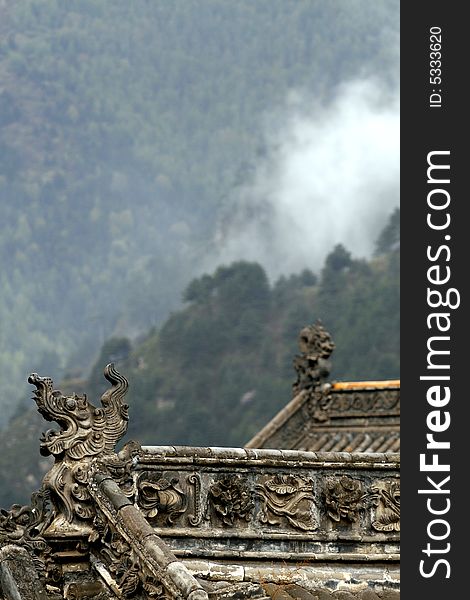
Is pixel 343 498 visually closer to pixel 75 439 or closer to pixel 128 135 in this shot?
pixel 75 439

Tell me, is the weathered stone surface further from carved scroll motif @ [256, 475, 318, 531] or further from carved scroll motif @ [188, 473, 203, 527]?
carved scroll motif @ [256, 475, 318, 531]

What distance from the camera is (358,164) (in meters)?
174

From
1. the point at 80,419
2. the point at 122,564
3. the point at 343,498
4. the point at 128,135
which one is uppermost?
the point at 128,135

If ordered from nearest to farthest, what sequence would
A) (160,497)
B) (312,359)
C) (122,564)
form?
(122,564) → (160,497) → (312,359)

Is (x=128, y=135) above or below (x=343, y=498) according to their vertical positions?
above

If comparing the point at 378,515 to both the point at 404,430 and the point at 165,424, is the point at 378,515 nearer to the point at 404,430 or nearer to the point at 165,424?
the point at 404,430

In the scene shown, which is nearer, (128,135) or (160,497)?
(160,497)

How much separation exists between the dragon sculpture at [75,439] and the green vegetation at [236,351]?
2873 inches

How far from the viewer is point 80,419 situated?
16.9 meters

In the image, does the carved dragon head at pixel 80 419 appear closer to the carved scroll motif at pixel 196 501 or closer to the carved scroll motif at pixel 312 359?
the carved scroll motif at pixel 196 501

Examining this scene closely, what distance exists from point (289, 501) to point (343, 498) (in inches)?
21.5

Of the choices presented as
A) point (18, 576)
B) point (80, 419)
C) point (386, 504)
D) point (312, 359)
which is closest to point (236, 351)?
point (312, 359)

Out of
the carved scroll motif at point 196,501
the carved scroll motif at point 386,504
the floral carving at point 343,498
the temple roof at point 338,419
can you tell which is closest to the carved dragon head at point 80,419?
the carved scroll motif at point 196,501

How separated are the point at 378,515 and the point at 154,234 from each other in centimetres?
14138
